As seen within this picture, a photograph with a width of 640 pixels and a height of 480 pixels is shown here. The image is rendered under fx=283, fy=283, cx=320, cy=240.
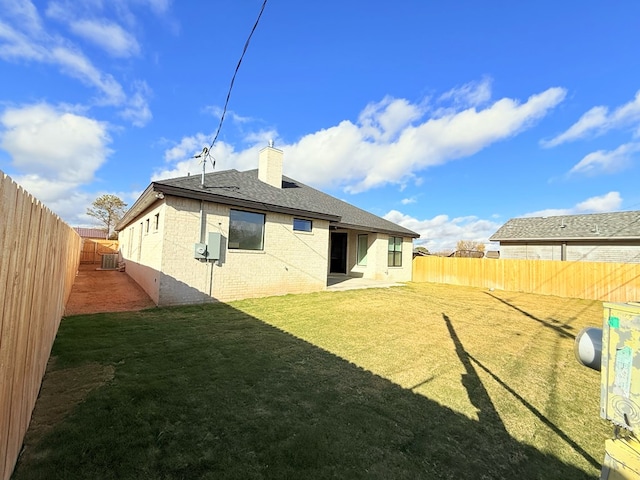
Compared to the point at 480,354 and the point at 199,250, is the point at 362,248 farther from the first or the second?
the point at 480,354

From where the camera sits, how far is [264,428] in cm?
274

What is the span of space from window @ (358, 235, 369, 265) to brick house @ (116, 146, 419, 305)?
236cm

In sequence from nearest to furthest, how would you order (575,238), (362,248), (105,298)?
(105,298), (362,248), (575,238)

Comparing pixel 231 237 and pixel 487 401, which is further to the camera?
pixel 231 237

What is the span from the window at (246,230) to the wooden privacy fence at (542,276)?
11.9m

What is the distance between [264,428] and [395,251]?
1564 cm

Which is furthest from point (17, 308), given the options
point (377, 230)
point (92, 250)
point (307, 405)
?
point (92, 250)

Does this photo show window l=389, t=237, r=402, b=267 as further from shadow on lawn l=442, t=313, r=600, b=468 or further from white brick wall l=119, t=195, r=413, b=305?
shadow on lawn l=442, t=313, r=600, b=468

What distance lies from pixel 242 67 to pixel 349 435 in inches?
263

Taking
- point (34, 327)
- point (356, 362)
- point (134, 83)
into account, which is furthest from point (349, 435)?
point (134, 83)

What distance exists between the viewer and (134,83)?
10.0m

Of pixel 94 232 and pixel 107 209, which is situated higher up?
pixel 107 209

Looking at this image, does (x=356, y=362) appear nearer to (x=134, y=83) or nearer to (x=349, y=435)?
(x=349, y=435)

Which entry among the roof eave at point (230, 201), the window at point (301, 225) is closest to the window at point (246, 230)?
the roof eave at point (230, 201)
